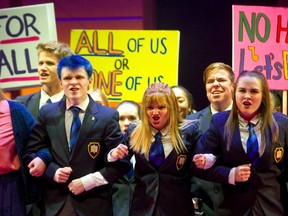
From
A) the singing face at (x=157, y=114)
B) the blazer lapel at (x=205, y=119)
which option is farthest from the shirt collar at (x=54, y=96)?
the blazer lapel at (x=205, y=119)

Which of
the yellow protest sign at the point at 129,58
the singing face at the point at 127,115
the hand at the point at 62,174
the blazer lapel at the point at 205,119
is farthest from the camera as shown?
the yellow protest sign at the point at 129,58

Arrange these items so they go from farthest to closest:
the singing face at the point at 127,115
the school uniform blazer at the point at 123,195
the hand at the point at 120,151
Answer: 1. the singing face at the point at 127,115
2. the school uniform blazer at the point at 123,195
3. the hand at the point at 120,151

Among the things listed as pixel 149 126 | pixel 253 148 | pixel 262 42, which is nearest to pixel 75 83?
pixel 149 126

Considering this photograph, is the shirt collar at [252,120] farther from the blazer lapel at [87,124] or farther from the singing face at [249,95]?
the blazer lapel at [87,124]

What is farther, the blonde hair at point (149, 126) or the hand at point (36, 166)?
the blonde hair at point (149, 126)

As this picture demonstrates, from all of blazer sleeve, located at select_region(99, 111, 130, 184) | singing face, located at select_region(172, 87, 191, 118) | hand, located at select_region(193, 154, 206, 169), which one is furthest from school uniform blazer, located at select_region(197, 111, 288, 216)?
singing face, located at select_region(172, 87, 191, 118)

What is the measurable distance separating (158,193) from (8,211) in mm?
949

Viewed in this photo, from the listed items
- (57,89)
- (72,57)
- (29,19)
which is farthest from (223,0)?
(72,57)

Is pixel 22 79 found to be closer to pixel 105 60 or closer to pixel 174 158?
pixel 105 60

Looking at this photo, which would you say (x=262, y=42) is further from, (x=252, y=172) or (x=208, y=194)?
(x=252, y=172)

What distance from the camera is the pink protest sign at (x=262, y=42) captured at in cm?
487

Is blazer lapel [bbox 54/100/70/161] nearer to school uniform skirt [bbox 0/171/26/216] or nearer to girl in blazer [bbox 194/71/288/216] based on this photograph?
school uniform skirt [bbox 0/171/26/216]

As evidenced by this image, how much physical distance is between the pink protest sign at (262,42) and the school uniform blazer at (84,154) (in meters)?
1.72

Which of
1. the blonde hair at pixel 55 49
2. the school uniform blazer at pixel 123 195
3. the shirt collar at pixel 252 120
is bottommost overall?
the school uniform blazer at pixel 123 195
